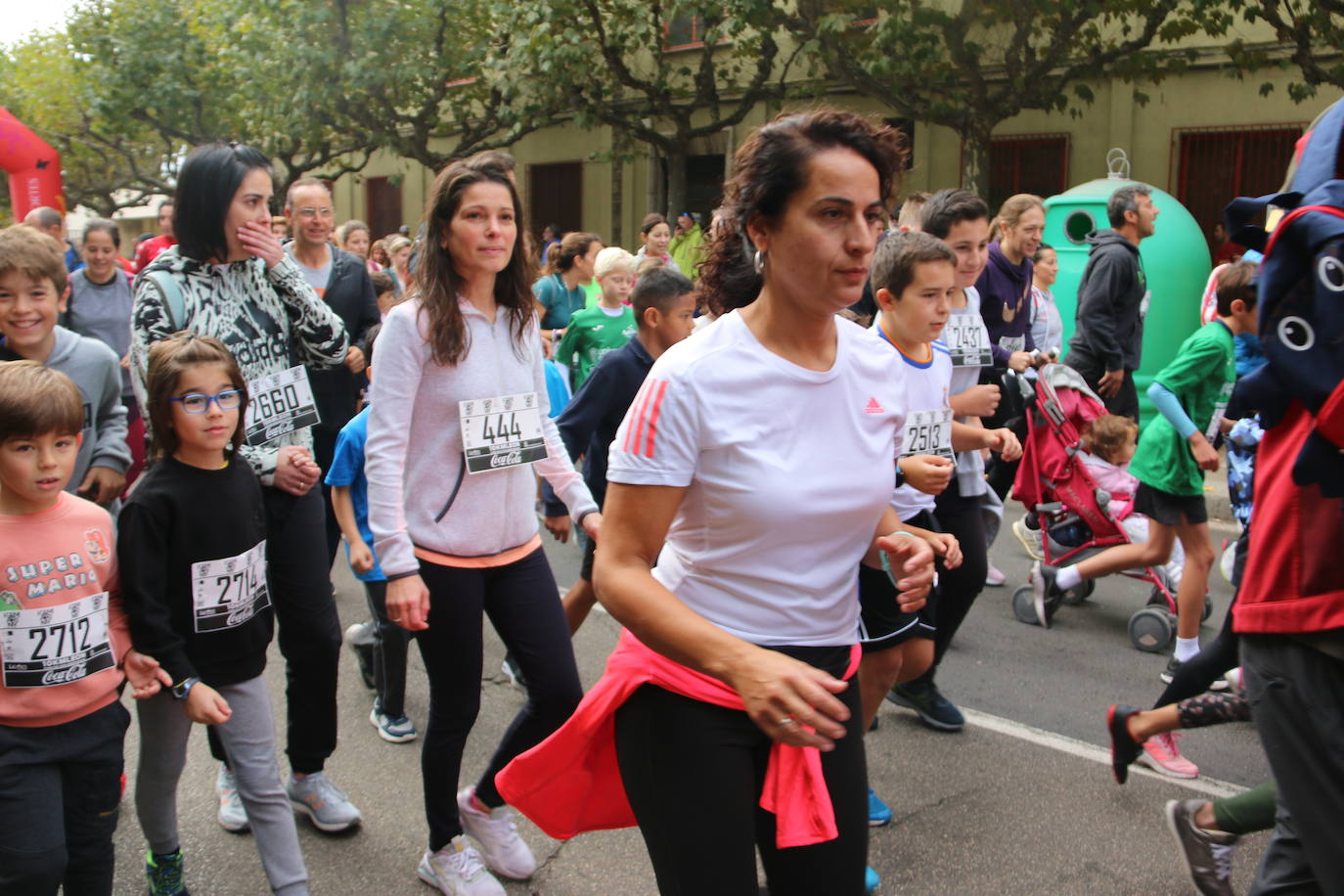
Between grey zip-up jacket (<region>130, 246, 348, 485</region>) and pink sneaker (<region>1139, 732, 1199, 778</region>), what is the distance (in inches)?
120

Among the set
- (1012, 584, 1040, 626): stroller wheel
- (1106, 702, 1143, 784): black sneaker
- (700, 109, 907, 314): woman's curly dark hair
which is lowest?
(1012, 584, 1040, 626): stroller wheel

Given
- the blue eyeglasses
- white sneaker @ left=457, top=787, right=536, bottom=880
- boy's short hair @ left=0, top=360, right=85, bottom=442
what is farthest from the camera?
white sneaker @ left=457, top=787, right=536, bottom=880

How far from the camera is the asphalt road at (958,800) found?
366 centimetres

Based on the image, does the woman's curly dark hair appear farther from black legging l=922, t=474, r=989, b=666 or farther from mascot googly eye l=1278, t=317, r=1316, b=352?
black legging l=922, t=474, r=989, b=666

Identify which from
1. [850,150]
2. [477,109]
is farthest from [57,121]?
[850,150]

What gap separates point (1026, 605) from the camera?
6262mm

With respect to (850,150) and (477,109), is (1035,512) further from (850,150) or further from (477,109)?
(477,109)

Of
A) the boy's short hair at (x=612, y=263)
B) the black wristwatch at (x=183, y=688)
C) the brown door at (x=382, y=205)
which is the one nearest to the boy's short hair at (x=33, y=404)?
the black wristwatch at (x=183, y=688)

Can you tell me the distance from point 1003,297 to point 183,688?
183 inches

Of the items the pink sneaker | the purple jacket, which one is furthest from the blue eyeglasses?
the purple jacket

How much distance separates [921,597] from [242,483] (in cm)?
188

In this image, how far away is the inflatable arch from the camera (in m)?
15.2

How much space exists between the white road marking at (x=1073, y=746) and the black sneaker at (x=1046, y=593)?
129cm

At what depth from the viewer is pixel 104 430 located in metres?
3.98
